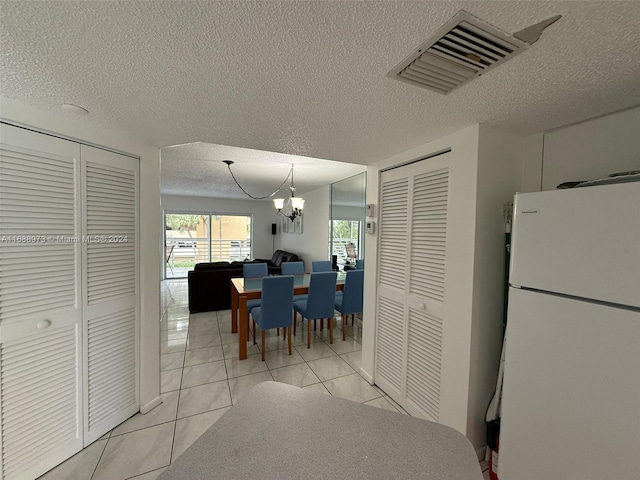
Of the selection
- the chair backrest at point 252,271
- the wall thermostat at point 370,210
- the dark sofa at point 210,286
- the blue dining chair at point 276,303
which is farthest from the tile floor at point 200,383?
the wall thermostat at point 370,210

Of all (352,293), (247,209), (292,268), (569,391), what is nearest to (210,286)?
(292,268)

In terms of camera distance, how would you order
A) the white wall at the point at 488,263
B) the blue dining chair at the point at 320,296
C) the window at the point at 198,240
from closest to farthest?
the white wall at the point at 488,263 → the blue dining chair at the point at 320,296 → the window at the point at 198,240

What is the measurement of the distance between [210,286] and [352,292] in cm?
265

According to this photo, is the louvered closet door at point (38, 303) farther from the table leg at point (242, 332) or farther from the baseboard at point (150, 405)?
the table leg at point (242, 332)

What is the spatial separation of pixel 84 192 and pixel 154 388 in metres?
1.62

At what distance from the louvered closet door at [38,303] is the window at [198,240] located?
6491mm

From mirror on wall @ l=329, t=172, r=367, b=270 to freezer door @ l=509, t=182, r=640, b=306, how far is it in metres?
3.64

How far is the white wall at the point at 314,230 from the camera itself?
5344mm

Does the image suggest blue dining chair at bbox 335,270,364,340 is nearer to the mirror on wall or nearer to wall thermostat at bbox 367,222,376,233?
wall thermostat at bbox 367,222,376,233

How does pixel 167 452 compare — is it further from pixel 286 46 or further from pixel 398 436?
pixel 286 46

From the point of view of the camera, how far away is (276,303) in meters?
2.89

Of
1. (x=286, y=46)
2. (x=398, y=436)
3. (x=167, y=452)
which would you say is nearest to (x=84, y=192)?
(x=286, y=46)

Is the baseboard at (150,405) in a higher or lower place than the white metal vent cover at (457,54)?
lower

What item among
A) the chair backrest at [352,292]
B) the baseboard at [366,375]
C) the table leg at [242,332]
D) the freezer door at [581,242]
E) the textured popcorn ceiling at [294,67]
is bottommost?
the baseboard at [366,375]
